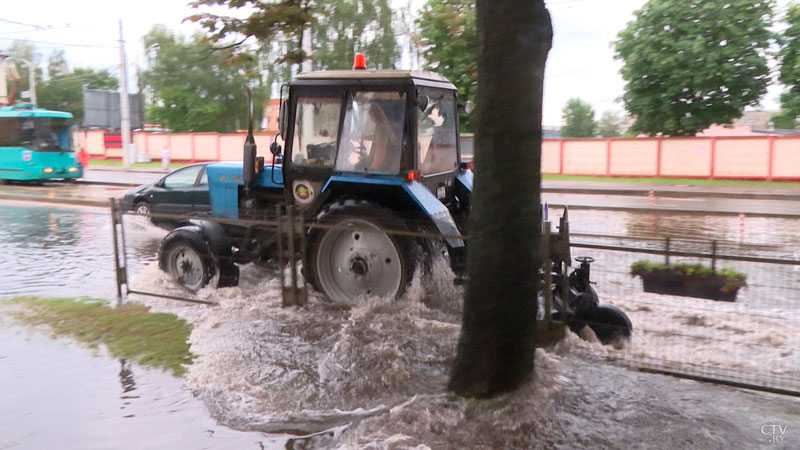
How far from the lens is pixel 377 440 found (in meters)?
3.99

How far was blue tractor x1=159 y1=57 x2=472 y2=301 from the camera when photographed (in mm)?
6648

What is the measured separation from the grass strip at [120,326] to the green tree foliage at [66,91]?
68.1 metres

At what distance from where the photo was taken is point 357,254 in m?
6.85

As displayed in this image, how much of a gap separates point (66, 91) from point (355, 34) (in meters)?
42.6

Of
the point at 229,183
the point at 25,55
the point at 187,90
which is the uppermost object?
the point at 25,55

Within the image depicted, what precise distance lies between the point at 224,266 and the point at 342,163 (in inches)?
76.7

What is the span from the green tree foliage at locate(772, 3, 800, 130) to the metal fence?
79.4ft

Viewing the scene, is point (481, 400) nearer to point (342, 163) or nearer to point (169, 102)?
point (342, 163)

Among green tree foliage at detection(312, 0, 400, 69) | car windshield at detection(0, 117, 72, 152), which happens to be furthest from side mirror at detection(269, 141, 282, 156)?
green tree foliage at detection(312, 0, 400, 69)

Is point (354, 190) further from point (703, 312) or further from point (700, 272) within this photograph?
point (703, 312)

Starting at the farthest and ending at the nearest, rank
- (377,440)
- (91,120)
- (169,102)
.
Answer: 1. (169,102)
2. (91,120)
3. (377,440)

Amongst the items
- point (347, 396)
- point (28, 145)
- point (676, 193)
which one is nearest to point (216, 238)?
point (347, 396)

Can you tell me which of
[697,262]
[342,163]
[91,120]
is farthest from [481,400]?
[91,120]

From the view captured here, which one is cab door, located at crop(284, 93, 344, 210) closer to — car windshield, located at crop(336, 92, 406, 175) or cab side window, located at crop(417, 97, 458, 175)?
car windshield, located at crop(336, 92, 406, 175)
